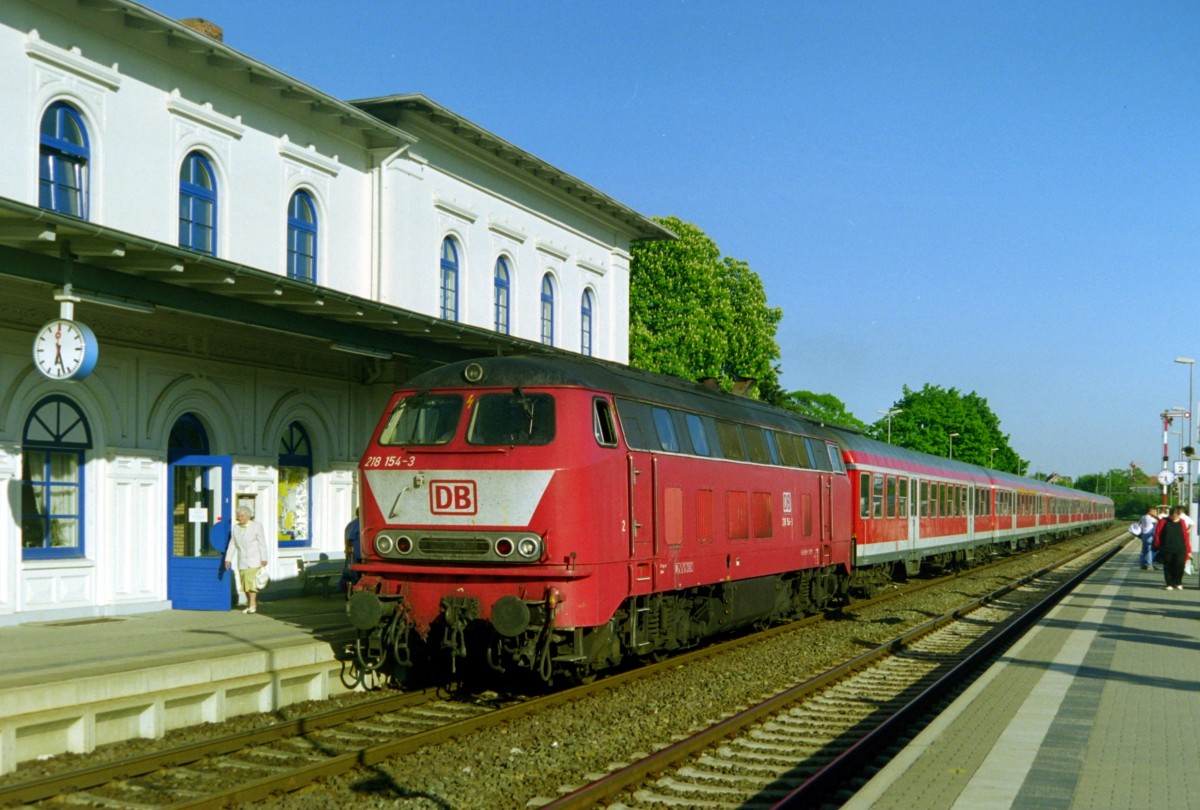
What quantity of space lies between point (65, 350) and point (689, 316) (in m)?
38.7

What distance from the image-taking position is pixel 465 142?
25.7 m

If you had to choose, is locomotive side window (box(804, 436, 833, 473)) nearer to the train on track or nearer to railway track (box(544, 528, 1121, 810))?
railway track (box(544, 528, 1121, 810))

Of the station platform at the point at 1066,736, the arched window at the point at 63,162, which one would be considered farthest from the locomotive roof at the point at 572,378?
the arched window at the point at 63,162

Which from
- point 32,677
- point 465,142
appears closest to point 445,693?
point 32,677

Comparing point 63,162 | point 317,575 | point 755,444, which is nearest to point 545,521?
point 755,444

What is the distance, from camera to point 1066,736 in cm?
943

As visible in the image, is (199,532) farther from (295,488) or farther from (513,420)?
(513,420)

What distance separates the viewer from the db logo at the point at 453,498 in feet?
38.3

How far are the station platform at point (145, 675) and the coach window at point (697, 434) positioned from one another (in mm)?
4564

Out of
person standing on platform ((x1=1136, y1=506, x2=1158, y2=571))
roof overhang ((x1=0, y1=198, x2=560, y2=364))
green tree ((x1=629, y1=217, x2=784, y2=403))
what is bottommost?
person standing on platform ((x1=1136, y1=506, x2=1158, y2=571))

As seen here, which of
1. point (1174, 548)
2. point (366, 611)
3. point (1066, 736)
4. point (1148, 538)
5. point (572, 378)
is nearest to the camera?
point (1066, 736)

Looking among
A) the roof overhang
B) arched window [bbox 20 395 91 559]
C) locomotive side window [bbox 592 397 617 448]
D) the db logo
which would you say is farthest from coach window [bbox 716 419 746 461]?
arched window [bbox 20 395 91 559]

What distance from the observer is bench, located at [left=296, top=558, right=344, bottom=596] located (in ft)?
65.1

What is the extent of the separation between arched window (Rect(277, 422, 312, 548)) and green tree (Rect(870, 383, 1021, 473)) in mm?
84338
